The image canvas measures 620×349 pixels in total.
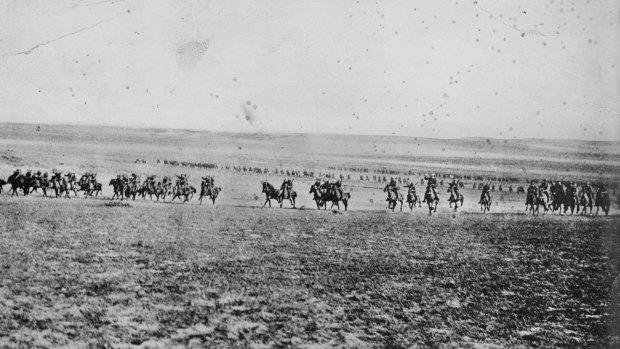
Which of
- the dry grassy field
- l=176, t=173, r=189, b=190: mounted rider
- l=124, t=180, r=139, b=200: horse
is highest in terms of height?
l=176, t=173, r=189, b=190: mounted rider

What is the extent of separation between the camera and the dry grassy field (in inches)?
193

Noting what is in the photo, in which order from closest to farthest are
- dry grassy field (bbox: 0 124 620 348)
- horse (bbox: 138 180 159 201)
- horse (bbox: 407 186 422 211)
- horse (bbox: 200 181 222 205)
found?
dry grassy field (bbox: 0 124 620 348), horse (bbox: 138 180 159 201), horse (bbox: 200 181 222 205), horse (bbox: 407 186 422 211)

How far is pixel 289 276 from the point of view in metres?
6.79

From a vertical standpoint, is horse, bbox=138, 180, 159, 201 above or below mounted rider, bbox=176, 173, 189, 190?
below

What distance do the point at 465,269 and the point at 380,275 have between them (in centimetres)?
167

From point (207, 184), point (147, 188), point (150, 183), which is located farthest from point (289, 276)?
point (150, 183)

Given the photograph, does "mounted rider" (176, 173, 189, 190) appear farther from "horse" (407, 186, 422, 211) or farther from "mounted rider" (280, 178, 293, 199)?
"horse" (407, 186, 422, 211)

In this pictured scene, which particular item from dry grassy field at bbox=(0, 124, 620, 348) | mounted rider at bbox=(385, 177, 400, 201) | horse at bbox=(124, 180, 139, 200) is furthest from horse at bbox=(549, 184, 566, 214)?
horse at bbox=(124, 180, 139, 200)

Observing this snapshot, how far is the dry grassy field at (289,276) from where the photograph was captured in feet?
16.1

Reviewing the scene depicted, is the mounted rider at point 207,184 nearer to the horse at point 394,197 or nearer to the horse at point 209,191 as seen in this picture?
the horse at point 209,191

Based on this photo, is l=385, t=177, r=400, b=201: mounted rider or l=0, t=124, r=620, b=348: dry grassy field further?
l=385, t=177, r=400, b=201: mounted rider

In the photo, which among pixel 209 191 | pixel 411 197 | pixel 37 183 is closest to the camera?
pixel 37 183

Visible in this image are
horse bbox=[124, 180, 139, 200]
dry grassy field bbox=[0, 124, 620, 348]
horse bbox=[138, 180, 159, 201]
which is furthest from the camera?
horse bbox=[138, 180, 159, 201]

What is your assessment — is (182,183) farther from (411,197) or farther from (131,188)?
(411,197)
